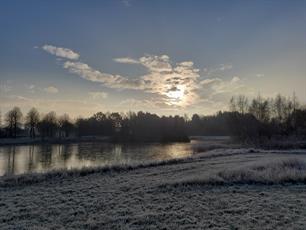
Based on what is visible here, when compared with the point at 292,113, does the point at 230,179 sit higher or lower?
lower

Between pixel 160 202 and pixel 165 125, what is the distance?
79334 millimetres

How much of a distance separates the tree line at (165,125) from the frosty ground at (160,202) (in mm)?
40287

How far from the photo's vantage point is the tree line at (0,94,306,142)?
5191 centimetres

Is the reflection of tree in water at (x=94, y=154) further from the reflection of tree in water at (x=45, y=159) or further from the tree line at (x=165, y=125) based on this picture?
the tree line at (x=165, y=125)

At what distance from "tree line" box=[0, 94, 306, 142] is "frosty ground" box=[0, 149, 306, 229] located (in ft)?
132

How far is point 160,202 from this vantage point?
313 inches

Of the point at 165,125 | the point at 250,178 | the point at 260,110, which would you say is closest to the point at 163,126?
the point at 165,125

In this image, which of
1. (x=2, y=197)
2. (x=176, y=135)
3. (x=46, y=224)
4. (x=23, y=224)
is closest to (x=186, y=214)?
(x=46, y=224)

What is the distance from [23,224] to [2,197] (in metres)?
3.77

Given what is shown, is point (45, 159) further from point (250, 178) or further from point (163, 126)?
point (163, 126)

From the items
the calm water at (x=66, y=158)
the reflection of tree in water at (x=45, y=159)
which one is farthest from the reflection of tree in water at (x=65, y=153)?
the reflection of tree in water at (x=45, y=159)

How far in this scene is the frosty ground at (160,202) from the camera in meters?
6.18

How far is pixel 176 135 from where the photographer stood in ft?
256

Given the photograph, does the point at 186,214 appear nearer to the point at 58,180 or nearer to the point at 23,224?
the point at 23,224
